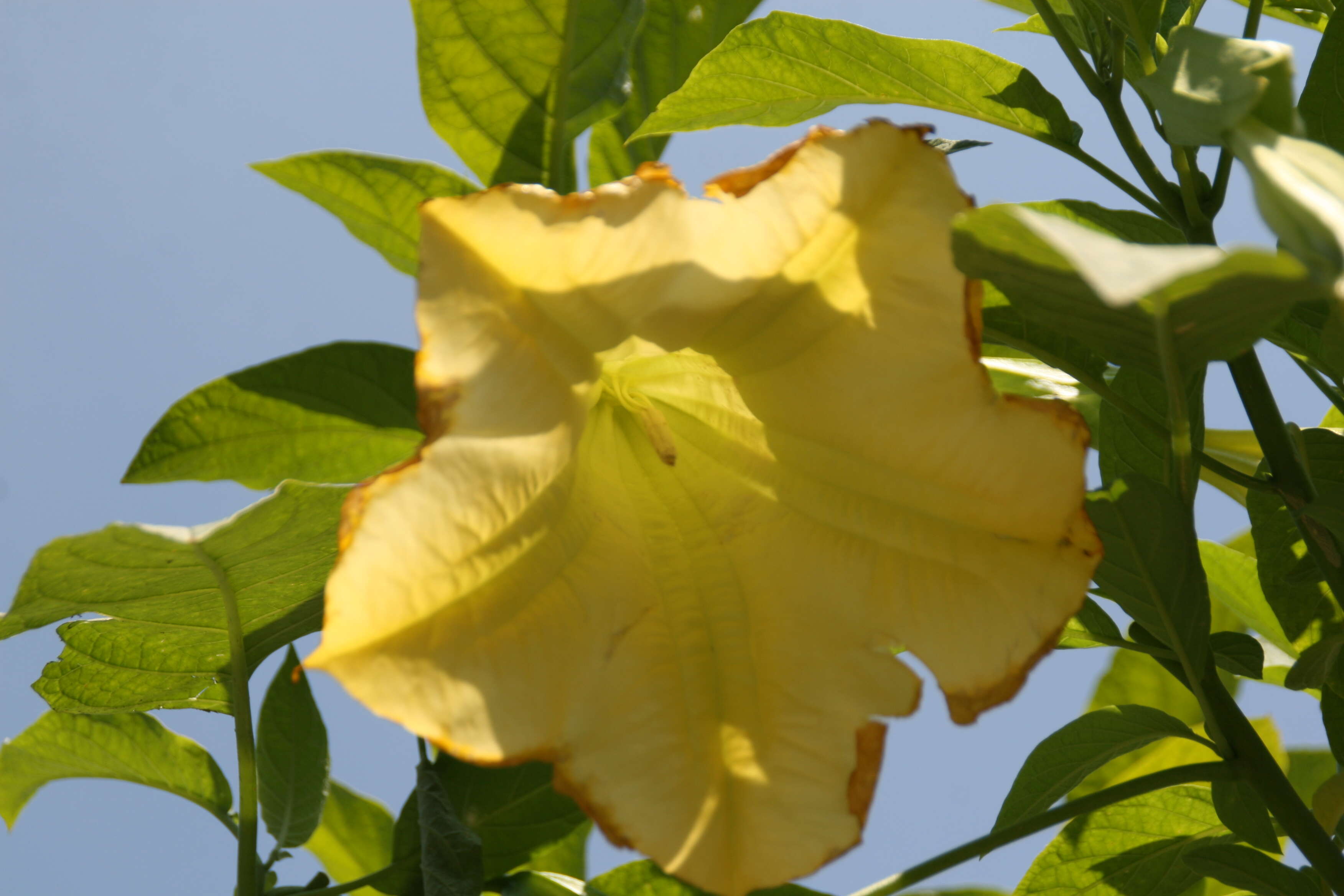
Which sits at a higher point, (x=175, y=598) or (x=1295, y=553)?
(x=175, y=598)

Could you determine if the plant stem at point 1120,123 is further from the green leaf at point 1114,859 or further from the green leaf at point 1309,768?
the green leaf at point 1309,768

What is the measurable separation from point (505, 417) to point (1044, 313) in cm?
35

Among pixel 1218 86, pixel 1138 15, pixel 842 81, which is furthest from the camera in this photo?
pixel 842 81

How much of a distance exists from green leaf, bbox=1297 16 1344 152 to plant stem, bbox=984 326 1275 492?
0.93 ft

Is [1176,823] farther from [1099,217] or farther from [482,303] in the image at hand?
[482,303]

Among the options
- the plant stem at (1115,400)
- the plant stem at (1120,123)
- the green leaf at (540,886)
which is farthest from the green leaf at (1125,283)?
the green leaf at (540,886)

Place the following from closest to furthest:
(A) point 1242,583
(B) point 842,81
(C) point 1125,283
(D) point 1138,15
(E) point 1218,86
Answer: (C) point 1125,283, (E) point 1218,86, (D) point 1138,15, (B) point 842,81, (A) point 1242,583

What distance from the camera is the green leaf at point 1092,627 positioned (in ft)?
3.54

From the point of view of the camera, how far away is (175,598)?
3.06ft

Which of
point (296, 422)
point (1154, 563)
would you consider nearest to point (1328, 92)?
point (1154, 563)

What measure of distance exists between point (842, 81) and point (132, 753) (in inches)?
38.5

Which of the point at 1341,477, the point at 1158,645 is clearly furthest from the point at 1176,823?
the point at 1341,477

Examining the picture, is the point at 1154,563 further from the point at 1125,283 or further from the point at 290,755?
the point at 290,755

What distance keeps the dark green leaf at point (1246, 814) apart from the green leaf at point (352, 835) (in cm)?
103
